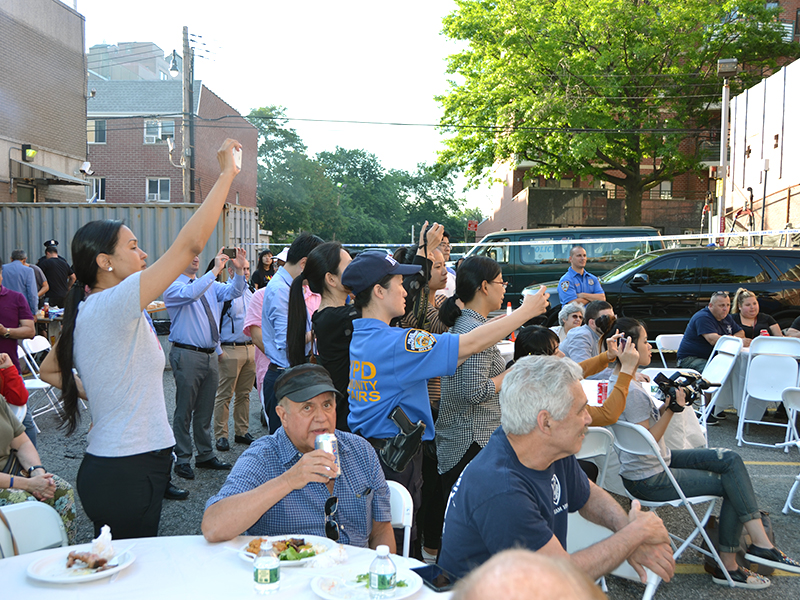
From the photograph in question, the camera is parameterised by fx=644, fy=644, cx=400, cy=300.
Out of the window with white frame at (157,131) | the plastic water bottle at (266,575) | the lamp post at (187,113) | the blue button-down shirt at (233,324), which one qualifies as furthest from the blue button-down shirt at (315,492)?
the window with white frame at (157,131)

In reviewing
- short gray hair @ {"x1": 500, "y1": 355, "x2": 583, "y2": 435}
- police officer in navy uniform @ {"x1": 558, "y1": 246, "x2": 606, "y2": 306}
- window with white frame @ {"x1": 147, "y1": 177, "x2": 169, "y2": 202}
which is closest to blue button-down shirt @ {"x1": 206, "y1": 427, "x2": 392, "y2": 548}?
short gray hair @ {"x1": 500, "y1": 355, "x2": 583, "y2": 435}

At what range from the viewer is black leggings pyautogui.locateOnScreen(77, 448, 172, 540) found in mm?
2535

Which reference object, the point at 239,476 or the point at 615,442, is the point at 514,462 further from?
the point at 615,442

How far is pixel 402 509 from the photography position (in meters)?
2.65

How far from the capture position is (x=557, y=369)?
2.32 m

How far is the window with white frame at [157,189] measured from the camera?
3344cm

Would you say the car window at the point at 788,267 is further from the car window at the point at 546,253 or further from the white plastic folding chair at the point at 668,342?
the car window at the point at 546,253

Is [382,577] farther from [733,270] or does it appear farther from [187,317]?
[733,270]

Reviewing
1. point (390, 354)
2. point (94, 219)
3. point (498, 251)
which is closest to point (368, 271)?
point (390, 354)

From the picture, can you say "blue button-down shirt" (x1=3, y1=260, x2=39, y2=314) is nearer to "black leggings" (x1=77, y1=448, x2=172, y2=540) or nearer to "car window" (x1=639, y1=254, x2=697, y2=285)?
"black leggings" (x1=77, y1=448, x2=172, y2=540)

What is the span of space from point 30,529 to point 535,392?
6.83ft

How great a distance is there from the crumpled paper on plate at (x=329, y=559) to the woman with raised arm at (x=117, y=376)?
89 cm

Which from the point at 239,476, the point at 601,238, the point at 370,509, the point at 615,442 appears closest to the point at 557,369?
the point at 370,509

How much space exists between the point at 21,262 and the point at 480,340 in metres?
9.92
